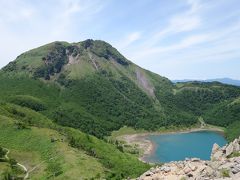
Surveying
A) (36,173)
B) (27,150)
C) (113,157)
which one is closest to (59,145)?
(27,150)

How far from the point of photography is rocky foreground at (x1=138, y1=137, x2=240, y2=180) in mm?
40644

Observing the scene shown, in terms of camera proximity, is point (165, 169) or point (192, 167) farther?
point (165, 169)

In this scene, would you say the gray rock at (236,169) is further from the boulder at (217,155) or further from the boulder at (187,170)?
the boulder at (217,155)

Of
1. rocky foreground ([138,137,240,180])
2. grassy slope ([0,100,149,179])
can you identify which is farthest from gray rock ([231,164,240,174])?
grassy slope ([0,100,149,179])

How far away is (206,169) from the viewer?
43.8 metres

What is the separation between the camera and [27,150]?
15238 centimetres

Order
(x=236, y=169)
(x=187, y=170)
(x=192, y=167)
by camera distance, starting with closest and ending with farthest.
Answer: (x=236, y=169)
(x=192, y=167)
(x=187, y=170)

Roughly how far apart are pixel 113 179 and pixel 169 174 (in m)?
70.3

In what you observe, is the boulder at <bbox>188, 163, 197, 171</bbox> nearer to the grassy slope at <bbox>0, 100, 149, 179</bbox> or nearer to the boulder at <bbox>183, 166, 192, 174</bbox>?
the boulder at <bbox>183, 166, 192, 174</bbox>

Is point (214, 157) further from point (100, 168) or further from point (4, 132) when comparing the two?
point (4, 132)

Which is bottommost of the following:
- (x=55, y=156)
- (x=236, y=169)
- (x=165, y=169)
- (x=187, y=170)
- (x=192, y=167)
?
(x=55, y=156)

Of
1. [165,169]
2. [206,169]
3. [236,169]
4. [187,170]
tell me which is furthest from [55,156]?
[236,169]

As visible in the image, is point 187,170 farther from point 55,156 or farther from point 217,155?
point 55,156

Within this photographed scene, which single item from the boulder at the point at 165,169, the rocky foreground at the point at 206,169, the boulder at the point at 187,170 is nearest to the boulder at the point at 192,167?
the rocky foreground at the point at 206,169
